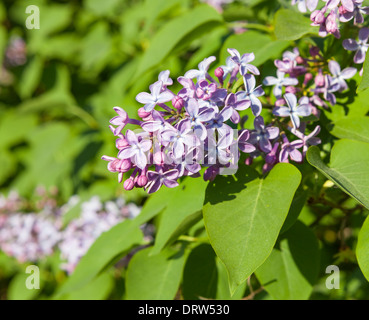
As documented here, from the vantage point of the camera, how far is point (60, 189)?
2.96m

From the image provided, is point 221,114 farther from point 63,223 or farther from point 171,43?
point 63,223

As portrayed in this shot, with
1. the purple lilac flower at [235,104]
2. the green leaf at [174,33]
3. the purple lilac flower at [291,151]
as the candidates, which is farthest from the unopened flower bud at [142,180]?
the green leaf at [174,33]

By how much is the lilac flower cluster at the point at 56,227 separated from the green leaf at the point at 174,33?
78cm

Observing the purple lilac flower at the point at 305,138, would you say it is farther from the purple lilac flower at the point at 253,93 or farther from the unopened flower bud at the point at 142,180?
the unopened flower bud at the point at 142,180

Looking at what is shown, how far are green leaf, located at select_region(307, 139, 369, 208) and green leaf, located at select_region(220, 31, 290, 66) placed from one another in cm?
36

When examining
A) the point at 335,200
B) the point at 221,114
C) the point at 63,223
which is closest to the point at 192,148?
the point at 221,114

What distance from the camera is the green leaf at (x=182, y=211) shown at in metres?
1.16

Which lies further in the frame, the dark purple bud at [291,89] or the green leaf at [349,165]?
the dark purple bud at [291,89]

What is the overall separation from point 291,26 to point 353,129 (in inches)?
12.3

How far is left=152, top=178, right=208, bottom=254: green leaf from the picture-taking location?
1.16 meters

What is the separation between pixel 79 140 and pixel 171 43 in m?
1.34

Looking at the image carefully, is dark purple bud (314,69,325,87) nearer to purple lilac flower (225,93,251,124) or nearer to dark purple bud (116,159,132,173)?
purple lilac flower (225,93,251,124)

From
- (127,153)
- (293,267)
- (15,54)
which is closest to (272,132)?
(127,153)

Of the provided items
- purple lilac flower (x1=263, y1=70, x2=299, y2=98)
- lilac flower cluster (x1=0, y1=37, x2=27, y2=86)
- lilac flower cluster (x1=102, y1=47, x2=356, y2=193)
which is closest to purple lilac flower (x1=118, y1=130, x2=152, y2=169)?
lilac flower cluster (x1=102, y1=47, x2=356, y2=193)
